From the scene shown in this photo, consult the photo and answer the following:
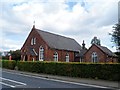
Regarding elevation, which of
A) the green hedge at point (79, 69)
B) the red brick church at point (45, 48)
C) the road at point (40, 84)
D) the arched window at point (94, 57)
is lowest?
the road at point (40, 84)

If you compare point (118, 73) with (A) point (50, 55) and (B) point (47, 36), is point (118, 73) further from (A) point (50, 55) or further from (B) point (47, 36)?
(B) point (47, 36)

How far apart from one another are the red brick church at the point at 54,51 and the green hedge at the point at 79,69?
15.6 metres

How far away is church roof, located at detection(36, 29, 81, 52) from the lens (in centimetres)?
5047

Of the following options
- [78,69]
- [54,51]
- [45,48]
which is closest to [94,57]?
[54,51]

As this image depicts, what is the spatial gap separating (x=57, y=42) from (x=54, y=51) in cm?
462

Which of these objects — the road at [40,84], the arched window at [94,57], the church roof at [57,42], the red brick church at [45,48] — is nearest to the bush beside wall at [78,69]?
the road at [40,84]

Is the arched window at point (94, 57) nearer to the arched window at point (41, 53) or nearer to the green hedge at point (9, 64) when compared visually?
the arched window at point (41, 53)

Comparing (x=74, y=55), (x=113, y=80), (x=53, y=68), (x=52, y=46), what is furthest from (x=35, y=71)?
(x=74, y=55)

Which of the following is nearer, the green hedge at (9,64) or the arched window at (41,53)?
the green hedge at (9,64)

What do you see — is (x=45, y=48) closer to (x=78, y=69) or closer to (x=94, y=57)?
(x=94, y=57)

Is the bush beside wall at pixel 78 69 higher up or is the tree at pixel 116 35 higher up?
the tree at pixel 116 35

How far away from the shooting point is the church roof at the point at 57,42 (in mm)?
50469

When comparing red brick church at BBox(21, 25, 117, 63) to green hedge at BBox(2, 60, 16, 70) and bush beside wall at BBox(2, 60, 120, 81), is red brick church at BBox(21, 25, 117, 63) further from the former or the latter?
bush beside wall at BBox(2, 60, 120, 81)

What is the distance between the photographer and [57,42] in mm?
53719
